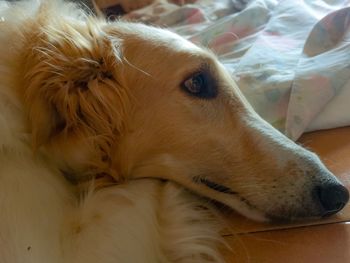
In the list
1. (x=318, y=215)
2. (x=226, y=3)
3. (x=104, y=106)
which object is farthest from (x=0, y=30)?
(x=226, y=3)

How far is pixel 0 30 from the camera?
117 cm

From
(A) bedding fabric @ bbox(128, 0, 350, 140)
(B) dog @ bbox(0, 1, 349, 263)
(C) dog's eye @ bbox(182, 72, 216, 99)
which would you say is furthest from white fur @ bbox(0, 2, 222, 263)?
(A) bedding fabric @ bbox(128, 0, 350, 140)

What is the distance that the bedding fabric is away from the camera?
1394mm

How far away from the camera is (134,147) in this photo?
1154 millimetres

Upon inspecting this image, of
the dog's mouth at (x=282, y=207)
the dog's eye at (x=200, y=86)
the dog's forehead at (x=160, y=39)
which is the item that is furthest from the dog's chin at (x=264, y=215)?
the dog's forehead at (x=160, y=39)

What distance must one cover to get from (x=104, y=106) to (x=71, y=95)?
0.08 metres

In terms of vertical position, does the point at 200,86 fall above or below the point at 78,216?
above

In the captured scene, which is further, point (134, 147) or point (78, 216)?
point (134, 147)

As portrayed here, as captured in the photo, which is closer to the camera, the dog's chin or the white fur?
the white fur

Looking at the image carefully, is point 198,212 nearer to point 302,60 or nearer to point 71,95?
point 71,95

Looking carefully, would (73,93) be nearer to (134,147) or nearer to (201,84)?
(134,147)

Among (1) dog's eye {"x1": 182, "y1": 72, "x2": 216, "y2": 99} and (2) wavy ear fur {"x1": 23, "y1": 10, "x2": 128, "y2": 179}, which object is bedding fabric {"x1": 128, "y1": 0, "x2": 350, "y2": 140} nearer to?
(1) dog's eye {"x1": 182, "y1": 72, "x2": 216, "y2": 99}

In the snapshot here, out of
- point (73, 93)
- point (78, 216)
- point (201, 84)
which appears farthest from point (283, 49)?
point (78, 216)

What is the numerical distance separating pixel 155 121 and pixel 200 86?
0.13 meters
